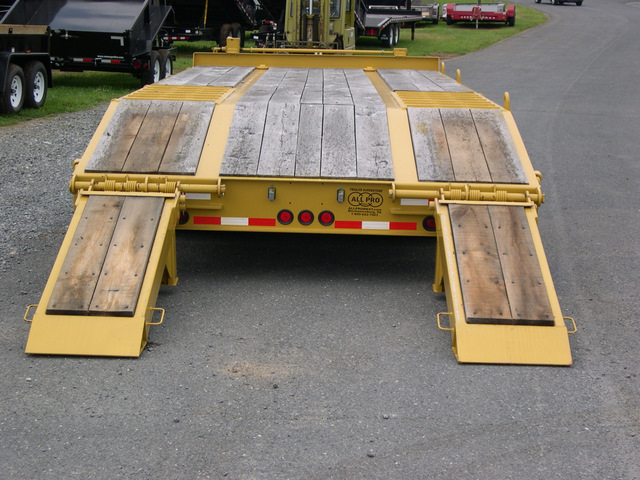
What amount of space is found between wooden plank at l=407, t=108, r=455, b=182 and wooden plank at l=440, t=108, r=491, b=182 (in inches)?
1.7

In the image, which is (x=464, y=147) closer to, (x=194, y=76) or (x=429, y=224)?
(x=429, y=224)

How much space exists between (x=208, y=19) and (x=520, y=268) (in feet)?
62.5

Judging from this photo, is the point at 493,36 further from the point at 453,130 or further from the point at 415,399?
the point at 415,399

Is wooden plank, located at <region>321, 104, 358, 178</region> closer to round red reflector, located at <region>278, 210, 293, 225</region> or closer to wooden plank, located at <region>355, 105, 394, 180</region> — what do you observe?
wooden plank, located at <region>355, 105, 394, 180</region>

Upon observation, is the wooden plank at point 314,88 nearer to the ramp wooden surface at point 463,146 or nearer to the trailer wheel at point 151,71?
the ramp wooden surface at point 463,146

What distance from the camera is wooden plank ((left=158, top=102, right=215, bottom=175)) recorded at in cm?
573

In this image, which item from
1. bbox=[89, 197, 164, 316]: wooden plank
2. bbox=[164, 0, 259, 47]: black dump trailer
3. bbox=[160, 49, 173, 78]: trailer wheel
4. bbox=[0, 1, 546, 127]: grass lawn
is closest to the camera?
bbox=[89, 197, 164, 316]: wooden plank

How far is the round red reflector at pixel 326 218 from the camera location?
5789 mm

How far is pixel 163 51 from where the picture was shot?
56.0 feet

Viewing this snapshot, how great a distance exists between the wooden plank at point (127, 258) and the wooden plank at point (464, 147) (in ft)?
7.04

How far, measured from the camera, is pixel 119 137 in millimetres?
5988

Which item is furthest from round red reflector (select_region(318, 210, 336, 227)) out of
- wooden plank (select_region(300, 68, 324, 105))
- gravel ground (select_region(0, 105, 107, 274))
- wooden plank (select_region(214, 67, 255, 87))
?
gravel ground (select_region(0, 105, 107, 274))

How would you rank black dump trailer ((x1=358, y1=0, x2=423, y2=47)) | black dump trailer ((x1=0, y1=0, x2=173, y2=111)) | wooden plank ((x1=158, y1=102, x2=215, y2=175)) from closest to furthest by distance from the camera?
wooden plank ((x1=158, y1=102, x2=215, y2=175)) → black dump trailer ((x1=0, y1=0, x2=173, y2=111)) → black dump trailer ((x1=358, y1=0, x2=423, y2=47))

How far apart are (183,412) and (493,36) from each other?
29.9 metres
